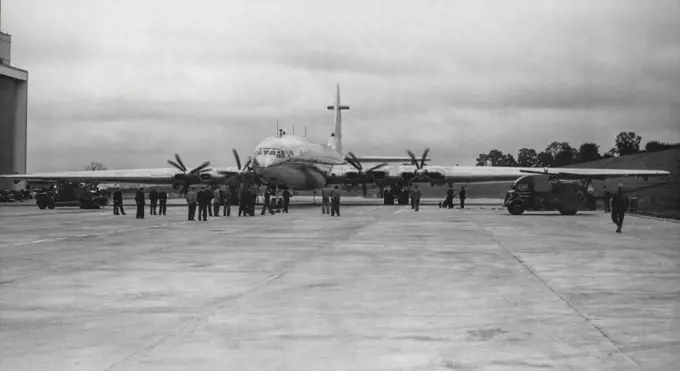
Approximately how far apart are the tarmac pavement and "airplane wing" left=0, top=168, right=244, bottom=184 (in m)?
32.1

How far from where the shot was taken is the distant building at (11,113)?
364 feet

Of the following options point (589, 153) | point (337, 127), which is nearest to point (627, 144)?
point (589, 153)

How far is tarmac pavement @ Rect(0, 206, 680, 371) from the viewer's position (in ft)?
21.6

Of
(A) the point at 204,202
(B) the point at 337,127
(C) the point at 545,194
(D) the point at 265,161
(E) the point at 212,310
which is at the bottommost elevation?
(E) the point at 212,310

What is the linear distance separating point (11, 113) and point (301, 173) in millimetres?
78030

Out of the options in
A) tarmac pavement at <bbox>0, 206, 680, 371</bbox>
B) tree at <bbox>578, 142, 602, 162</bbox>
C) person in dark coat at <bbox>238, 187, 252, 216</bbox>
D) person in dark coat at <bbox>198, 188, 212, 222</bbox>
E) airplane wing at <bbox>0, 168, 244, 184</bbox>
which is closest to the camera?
tarmac pavement at <bbox>0, 206, 680, 371</bbox>

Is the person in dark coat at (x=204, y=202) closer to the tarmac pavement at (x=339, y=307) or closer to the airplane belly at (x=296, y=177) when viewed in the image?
the airplane belly at (x=296, y=177)

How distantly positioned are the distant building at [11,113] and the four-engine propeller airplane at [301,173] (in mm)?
63672

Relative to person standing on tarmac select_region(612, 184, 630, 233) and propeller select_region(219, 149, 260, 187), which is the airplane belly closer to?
propeller select_region(219, 149, 260, 187)

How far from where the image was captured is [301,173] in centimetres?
4962

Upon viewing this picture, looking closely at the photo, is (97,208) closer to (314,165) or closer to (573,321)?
(314,165)

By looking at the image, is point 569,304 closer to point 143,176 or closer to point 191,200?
point 191,200

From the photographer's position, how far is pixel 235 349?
685 centimetres

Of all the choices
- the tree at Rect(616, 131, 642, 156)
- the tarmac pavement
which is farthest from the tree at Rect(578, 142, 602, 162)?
the tarmac pavement
